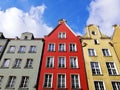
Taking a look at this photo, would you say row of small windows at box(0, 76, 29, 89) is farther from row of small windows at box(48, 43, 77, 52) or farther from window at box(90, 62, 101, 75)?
window at box(90, 62, 101, 75)

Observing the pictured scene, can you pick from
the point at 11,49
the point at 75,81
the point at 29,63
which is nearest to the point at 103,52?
the point at 75,81

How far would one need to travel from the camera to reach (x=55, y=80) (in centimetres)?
2192

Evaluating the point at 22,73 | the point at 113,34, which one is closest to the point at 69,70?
the point at 22,73

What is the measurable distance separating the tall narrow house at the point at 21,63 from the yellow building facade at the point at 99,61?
8419mm

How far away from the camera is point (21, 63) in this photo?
79.8 feet

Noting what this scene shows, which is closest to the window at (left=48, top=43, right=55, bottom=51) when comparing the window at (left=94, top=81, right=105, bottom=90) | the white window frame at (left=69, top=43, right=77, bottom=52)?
the white window frame at (left=69, top=43, right=77, bottom=52)

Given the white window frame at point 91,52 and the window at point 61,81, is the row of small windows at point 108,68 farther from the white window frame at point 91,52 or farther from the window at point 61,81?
the window at point 61,81

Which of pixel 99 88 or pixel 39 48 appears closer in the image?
pixel 99 88

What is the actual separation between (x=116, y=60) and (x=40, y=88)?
13.2m

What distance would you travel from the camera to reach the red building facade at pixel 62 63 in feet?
70.6

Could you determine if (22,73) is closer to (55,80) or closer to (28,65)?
(28,65)

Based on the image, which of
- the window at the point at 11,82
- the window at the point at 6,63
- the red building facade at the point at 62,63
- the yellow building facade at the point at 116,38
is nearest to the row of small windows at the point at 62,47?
the red building facade at the point at 62,63

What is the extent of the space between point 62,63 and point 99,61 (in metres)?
6.22

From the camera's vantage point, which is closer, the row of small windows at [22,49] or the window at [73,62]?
the window at [73,62]
